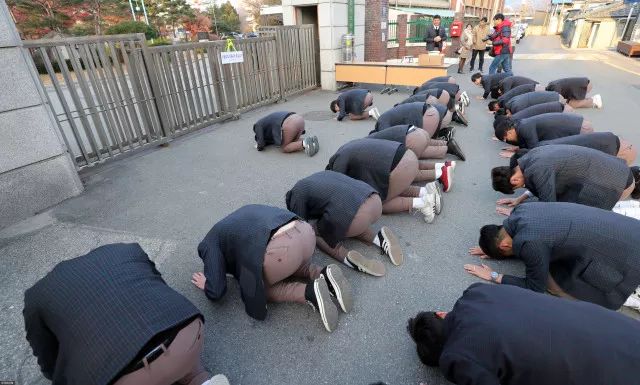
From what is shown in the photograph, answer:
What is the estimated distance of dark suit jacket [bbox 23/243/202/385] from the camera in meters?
1.33

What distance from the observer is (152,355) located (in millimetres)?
1415

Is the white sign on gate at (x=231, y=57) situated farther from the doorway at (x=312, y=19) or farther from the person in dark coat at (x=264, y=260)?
the person in dark coat at (x=264, y=260)

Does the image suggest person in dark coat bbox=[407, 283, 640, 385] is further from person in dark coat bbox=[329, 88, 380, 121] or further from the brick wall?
the brick wall

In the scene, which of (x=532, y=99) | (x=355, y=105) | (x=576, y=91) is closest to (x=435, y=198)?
(x=532, y=99)

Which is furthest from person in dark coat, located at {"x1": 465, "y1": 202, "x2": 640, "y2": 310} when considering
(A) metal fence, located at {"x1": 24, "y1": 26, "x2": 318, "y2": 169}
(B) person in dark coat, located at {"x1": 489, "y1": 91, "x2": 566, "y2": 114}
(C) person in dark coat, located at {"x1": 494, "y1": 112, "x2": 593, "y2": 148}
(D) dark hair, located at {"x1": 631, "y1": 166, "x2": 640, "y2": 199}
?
(A) metal fence, located at {"x1": 24, "y1": 26, "x2": 318, "y2": 169}

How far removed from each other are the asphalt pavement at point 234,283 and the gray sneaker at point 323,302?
95 mm

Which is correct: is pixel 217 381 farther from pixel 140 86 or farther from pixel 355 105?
pixel 355 105

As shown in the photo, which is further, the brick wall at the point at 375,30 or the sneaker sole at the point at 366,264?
the brick wall at the point at 375,30

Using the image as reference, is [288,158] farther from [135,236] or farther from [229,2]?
[229,2]

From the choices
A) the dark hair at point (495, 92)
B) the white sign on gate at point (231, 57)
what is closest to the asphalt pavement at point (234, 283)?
the white sign on gate at point (231, 57)

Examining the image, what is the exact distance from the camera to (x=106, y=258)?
1.62m

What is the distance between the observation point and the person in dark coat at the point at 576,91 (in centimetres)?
646

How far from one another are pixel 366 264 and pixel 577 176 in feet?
6.08

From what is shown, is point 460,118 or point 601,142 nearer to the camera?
point 601,142
